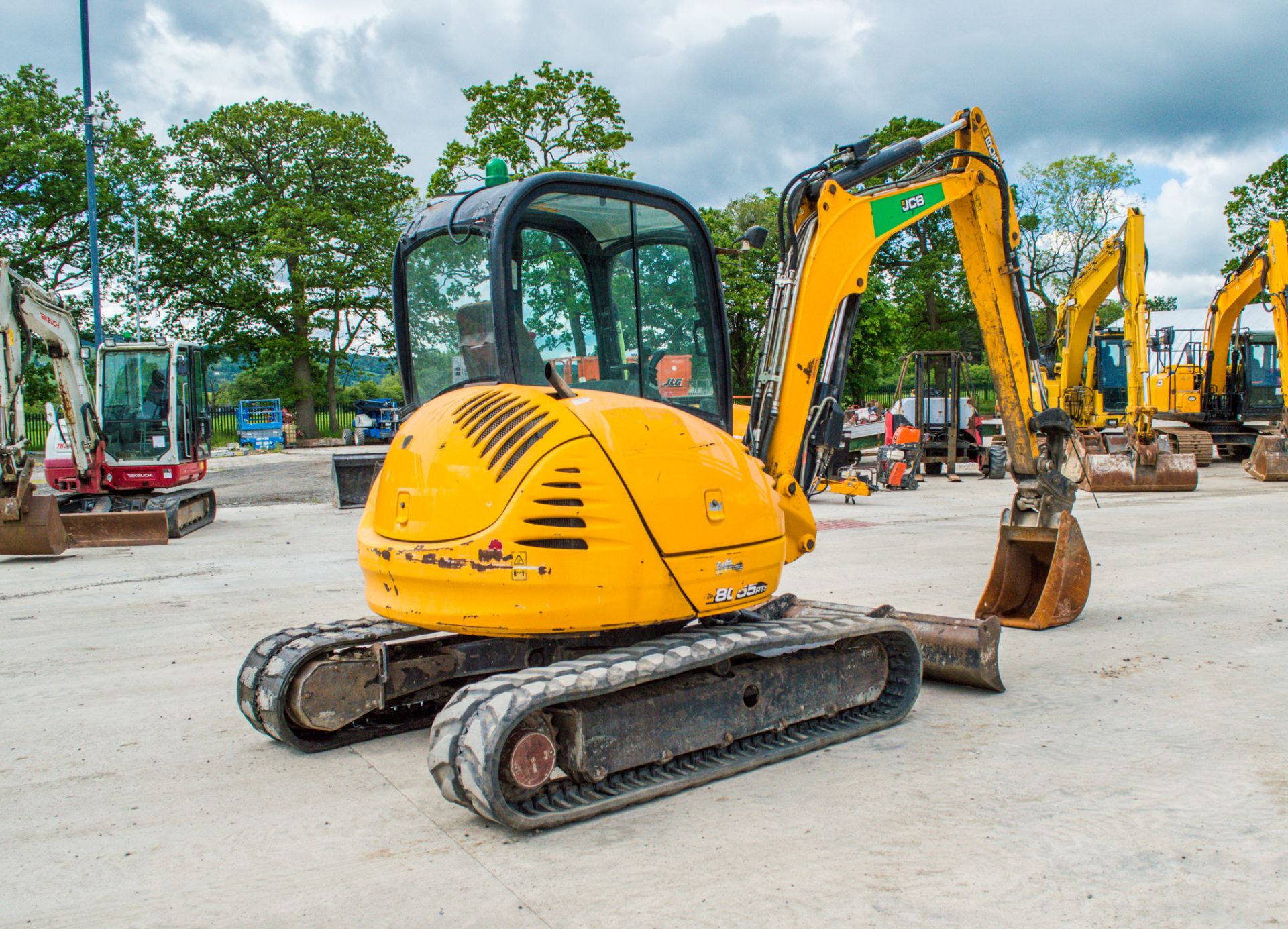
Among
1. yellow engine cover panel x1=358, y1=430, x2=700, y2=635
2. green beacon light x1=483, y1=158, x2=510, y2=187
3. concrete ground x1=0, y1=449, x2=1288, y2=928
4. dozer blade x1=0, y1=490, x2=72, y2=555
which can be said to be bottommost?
concrete ground x1=0, y1=449, x2=1288, y2=928

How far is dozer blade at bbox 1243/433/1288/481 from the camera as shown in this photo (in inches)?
730

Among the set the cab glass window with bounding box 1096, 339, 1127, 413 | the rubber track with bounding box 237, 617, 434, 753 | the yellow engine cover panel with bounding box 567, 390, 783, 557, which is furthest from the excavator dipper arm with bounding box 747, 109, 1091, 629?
the cab glass window with bounding box 1096, 339, 1127, 413

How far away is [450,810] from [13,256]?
37.0m

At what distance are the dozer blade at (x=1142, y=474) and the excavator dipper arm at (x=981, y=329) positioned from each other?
10860 millimetres

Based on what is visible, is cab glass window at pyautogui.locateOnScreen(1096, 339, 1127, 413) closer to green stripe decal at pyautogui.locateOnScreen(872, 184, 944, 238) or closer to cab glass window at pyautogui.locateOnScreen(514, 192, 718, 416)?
green stripe decal at pyautogui.locateOnScreen(872, 184, 944, 238)

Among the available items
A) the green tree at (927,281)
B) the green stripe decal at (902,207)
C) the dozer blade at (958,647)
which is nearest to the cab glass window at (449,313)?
the dozer blade at (958,647)

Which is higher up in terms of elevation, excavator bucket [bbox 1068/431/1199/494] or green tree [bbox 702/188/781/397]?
green tree [bbox 702/188/781/397]

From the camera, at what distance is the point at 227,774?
4.57m

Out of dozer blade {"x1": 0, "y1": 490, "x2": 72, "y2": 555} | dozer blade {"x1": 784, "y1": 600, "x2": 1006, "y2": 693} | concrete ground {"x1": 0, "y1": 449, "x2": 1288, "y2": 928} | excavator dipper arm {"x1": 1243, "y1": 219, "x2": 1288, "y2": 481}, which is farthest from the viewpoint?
excavator dipper arm {"x1": 1243, "y1": 219, "x2": 1288, "y2": 481}

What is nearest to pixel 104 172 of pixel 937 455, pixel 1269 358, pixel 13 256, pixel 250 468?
pixel 13 256

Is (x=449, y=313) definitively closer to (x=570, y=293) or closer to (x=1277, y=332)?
(x=570, y=293)

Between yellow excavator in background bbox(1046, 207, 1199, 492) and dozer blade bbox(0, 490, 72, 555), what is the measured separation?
43.9ft

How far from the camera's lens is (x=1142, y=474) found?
56.2 ft

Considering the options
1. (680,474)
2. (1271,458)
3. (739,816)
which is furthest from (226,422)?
(739,816)
